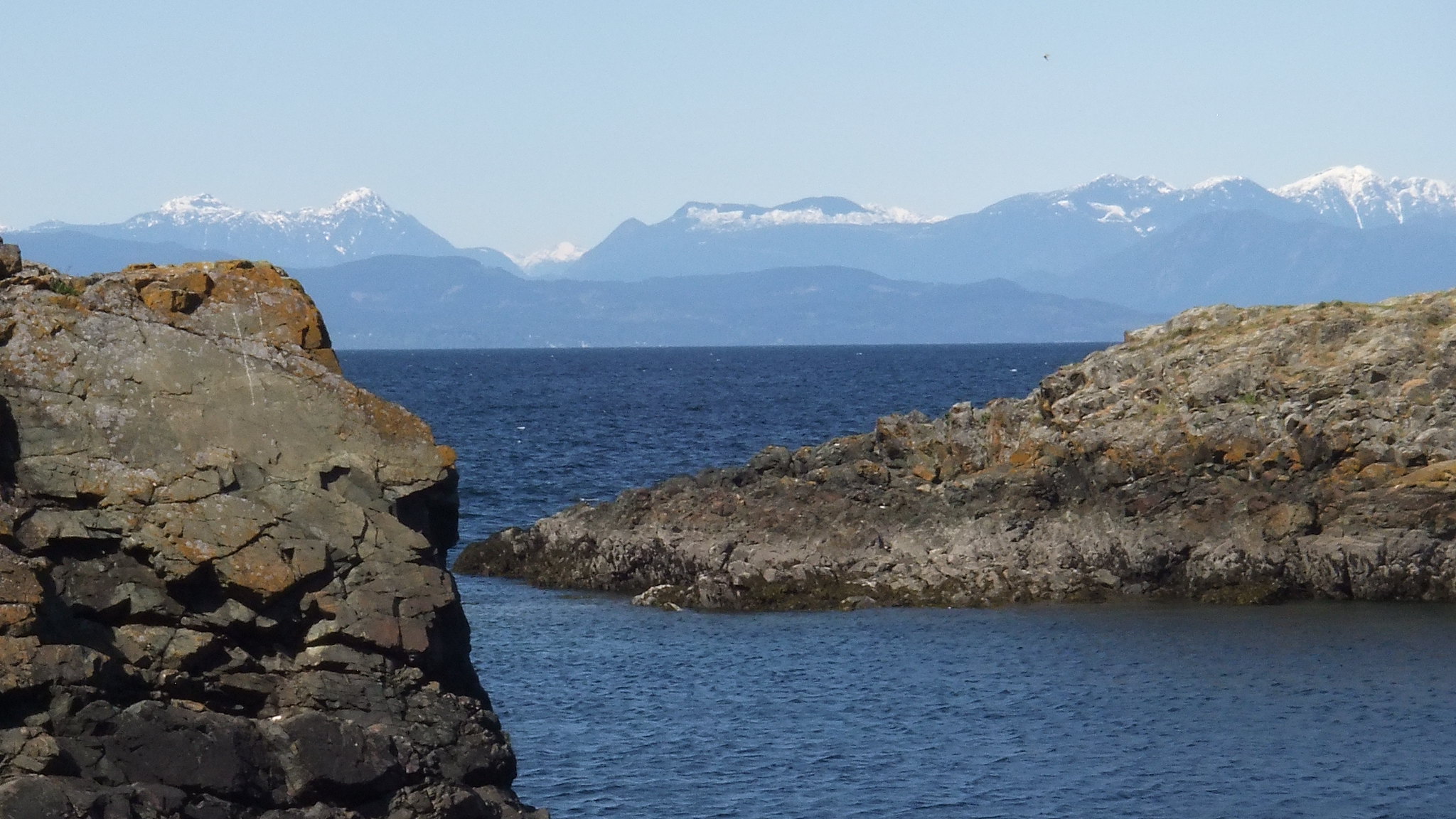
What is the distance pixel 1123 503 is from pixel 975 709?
14696 millimetres

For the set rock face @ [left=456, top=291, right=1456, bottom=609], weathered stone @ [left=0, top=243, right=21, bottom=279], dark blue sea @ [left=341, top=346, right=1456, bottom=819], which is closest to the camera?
weathered stone @ [left=0, top=243, right=21, bottom=279]

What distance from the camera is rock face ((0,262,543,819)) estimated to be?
55.0ft

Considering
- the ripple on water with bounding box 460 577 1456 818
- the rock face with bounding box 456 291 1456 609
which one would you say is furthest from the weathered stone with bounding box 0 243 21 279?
the rock face with bounding box 456 291 1456 609

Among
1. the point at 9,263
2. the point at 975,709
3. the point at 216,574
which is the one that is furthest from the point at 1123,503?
the point at 9,263

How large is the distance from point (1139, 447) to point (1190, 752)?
18.7 metres

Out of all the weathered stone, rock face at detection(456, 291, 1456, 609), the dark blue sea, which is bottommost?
the dark blue sea

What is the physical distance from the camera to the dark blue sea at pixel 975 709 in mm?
26297

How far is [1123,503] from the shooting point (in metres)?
44.9

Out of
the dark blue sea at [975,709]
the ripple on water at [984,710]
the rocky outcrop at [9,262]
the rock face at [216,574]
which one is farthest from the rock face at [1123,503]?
the rocky outcrop at [9,262]

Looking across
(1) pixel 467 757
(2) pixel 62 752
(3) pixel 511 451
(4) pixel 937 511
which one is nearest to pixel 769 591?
(4) pixel 937 511

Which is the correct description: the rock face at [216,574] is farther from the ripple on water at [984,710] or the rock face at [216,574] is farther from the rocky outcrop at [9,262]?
the ripple on water at [984,710]

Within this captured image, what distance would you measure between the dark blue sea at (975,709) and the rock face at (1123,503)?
149cm

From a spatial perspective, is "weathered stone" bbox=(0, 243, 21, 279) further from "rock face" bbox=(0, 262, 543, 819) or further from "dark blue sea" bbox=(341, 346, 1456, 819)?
"dark blue sea" bbox=(341, 346, 1456, 819)

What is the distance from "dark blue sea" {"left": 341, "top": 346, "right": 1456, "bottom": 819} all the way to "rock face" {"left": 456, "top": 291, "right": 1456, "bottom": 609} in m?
1.49
